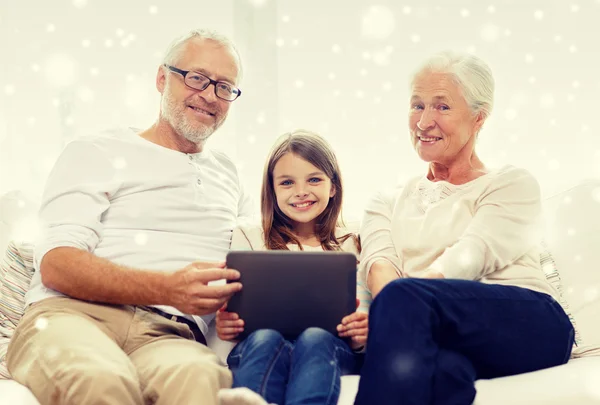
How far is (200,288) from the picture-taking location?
1.42 meters

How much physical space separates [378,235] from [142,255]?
0.64 metres

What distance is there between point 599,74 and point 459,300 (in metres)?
1.70

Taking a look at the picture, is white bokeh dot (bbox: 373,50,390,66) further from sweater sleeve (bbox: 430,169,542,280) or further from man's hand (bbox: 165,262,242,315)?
man's hand (bbox: 165,262,242,315)

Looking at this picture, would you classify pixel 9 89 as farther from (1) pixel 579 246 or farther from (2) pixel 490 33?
(1) pixel 579 246

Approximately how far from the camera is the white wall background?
2545mm

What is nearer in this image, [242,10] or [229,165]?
[229,165]

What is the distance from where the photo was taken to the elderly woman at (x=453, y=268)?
1200 millimetres

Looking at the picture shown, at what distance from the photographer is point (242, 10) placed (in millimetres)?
2543

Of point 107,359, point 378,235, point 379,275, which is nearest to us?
point 107,359

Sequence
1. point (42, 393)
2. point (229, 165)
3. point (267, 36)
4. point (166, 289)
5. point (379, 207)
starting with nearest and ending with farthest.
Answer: point (42, 393) < point (166, 289) < point (379, 207) < point (229, 165) < point (267, 36)

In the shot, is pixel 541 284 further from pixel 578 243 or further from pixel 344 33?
pixel 344 33

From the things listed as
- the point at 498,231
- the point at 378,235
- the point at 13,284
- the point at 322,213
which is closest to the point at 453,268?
the point at 498,231

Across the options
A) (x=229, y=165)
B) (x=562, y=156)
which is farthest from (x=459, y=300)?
(x=562, y=156)

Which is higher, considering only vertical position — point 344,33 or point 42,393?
point 344,33
